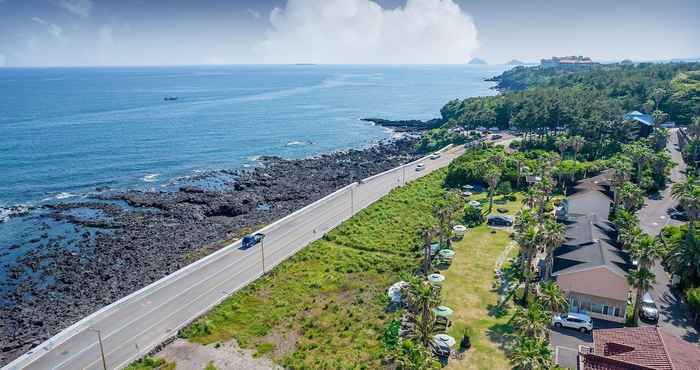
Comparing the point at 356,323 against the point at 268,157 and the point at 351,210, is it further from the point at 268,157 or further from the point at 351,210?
the point at 268,157

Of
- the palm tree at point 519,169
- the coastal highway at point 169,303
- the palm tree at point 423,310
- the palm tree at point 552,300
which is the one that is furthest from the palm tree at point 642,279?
the palm tree at point 519,169

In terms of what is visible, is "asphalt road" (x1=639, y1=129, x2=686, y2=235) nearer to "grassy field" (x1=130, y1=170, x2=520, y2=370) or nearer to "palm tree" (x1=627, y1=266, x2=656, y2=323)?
"grassy field" (x1=130, y1=170, x2=520, y2=370)

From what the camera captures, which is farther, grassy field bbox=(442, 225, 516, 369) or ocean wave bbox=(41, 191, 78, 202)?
ocean wave bbox=(41, 191, 78, 202)

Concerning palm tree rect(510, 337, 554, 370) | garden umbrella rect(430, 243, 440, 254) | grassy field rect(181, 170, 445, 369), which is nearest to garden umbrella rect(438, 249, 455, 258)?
garden umbrella rect(430, 243, 440, 254)

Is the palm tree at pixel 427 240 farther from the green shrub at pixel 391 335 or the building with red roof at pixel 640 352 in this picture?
the building with red roof at pixel 640 352

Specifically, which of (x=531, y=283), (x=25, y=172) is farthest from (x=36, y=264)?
(x=531, y=283)
